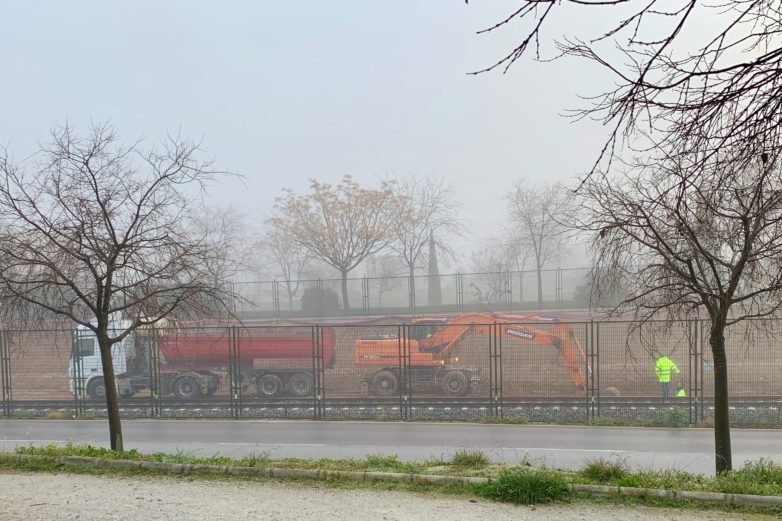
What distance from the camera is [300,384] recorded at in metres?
19.2

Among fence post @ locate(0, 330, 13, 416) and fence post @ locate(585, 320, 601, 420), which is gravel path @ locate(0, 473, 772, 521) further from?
fence post @ locate(0, 330, 13, 416)

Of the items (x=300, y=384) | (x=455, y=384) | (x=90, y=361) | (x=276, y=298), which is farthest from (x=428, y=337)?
(x=276, y=298)

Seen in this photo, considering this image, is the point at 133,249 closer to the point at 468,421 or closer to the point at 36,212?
the point at 36,212

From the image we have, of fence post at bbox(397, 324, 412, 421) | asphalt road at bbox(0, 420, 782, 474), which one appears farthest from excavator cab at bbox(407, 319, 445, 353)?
asphalt road at bbox(0, 420, 782, 474)

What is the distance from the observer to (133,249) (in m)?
9.42

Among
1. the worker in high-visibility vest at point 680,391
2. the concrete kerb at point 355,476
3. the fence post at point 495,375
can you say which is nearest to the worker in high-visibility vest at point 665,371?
the worker in high-visibility vest at point 680,391

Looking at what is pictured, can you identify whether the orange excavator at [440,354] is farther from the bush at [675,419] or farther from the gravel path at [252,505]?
the gravel path at [252,505]

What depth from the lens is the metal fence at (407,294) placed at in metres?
38.3

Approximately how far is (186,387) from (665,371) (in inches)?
599

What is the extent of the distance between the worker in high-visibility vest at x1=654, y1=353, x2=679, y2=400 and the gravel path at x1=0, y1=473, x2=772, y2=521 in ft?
38.6

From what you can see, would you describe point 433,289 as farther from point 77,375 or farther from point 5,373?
point 5,373

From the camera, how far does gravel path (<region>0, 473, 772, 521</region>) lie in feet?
17.9

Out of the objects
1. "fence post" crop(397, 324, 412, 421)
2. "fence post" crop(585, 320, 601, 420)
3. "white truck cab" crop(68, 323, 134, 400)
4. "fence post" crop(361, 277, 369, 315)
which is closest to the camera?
"fence post" crop(585, 320, 601, 420)

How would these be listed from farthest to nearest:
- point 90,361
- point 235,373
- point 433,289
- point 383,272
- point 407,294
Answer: point 383,272 → point 433,289 → point 407,294 → point 90,361 → point 235,373
